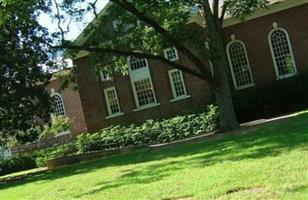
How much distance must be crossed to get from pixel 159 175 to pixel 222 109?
11763 mm

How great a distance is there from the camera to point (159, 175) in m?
13.5

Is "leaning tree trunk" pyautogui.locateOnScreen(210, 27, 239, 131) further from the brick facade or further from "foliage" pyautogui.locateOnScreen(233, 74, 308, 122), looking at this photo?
the brick facade

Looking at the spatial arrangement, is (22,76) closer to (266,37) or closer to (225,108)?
(225,108)

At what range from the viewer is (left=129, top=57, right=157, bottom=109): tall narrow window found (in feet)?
121

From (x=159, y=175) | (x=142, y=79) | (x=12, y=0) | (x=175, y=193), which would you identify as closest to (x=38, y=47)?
(x=12, y=0)

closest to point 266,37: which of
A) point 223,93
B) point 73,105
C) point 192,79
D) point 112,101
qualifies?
point 192,79

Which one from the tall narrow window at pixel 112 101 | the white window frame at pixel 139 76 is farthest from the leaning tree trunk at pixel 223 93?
the tall narrow window at pixel 112 101

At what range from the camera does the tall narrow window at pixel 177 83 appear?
35812 mm

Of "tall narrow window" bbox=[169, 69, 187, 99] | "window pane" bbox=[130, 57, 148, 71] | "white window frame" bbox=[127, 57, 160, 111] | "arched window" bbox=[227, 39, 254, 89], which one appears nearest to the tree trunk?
"arched window" bbox=[227, 39, 254, 89]

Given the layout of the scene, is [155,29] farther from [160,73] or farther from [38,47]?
[160,73]

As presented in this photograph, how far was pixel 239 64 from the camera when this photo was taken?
3544cm

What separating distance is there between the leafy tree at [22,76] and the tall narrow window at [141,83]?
26.4 feet

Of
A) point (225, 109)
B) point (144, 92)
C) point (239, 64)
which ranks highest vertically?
point (239, 64)

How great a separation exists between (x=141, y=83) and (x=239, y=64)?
660 centimetres
